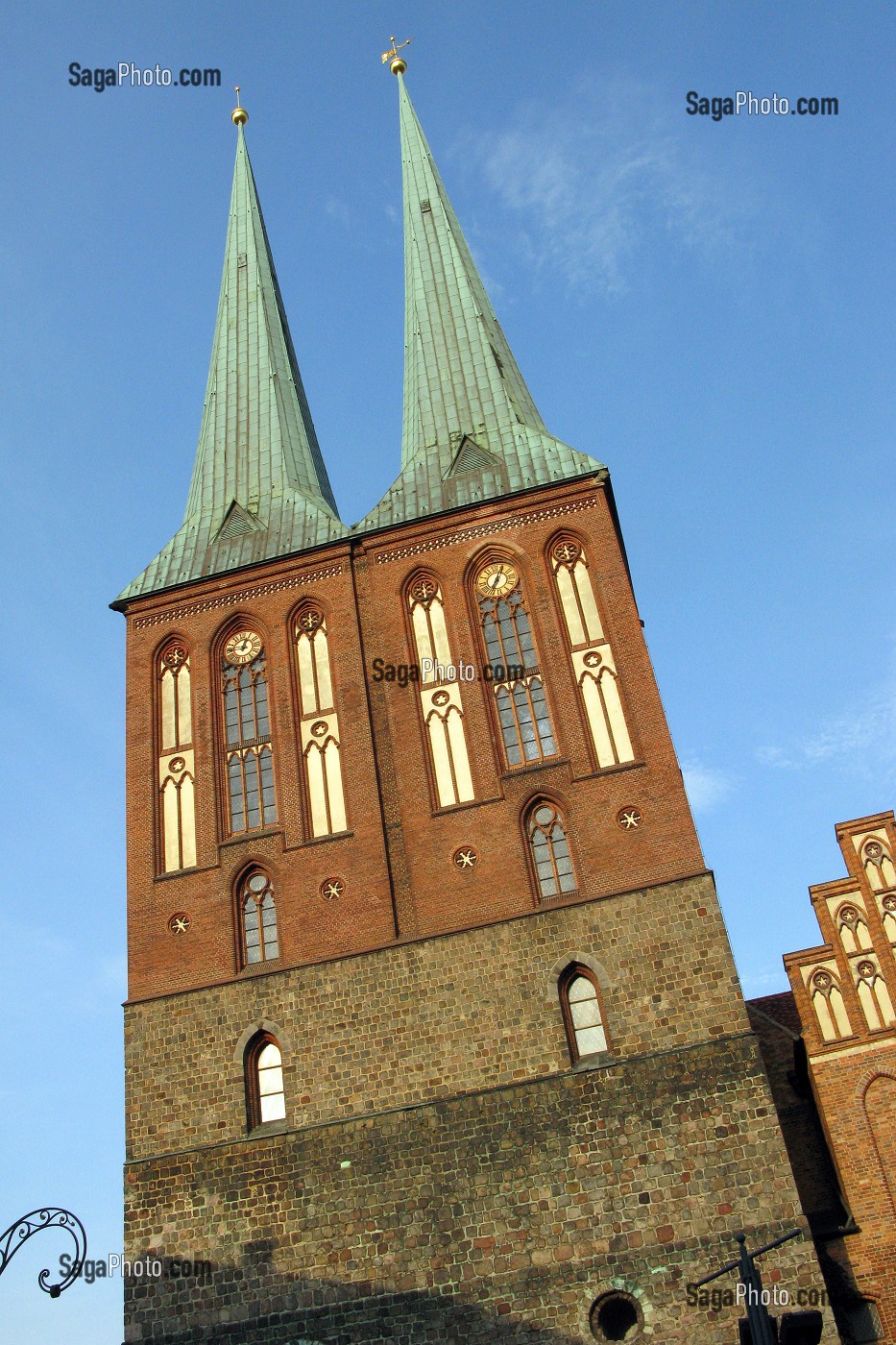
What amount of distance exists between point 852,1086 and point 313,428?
17145 mm

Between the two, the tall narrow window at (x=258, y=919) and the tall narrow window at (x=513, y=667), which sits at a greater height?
the tall narrow window at (x=513, y=667)

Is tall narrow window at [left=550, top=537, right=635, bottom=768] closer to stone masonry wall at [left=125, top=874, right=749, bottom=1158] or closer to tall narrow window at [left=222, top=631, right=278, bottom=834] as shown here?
stone masonry wall at [left=125, top=874, right=749, bottom=1158]

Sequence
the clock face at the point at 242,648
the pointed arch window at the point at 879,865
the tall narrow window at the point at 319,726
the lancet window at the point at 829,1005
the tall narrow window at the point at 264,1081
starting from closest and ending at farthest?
the tall narrow window at the point at 264,1081, the lancet window at the point at 829,1005, the pointed arch window at the point at 879,865, the tall narrow window at the point at 319,726, the clock face at the point at 242,648

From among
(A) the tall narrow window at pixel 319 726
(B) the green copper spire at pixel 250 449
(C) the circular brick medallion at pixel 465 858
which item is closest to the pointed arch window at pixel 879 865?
(C) the circular brick medallion at pixel 465 858

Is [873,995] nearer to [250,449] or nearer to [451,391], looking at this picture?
[451,391]

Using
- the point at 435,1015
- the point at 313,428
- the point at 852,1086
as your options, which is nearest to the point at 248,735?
the point at 435,1015

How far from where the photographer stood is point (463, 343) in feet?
95.1

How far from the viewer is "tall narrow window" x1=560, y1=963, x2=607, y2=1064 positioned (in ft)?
66.8

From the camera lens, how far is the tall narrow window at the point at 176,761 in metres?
23.7

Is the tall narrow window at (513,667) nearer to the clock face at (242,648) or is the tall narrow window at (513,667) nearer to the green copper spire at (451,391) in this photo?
the green copper spire at (451,391)

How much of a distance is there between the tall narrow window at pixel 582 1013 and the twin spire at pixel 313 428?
9060mm

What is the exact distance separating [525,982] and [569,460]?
9.79m

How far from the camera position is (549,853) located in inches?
866

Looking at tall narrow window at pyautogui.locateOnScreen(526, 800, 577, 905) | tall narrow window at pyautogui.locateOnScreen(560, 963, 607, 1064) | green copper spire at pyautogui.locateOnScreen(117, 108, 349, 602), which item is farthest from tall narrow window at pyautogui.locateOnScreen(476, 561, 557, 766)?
tall narrow window at pyautogui.locateOnScreen(560, 963, 607, 1064)
